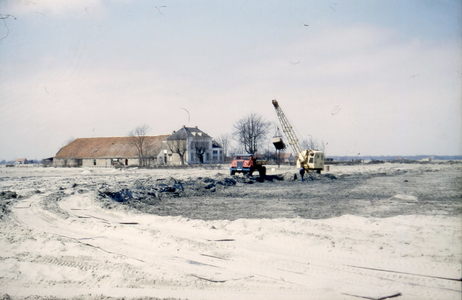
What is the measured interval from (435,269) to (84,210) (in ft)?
35.5

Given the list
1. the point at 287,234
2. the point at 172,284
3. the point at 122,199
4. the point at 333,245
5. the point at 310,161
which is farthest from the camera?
the point at 310,161

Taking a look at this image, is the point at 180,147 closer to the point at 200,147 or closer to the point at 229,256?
the point at 200,147

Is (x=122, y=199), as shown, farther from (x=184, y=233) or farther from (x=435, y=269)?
(x=435, y=269)

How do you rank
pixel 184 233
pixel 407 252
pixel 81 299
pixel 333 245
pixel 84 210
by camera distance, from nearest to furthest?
1. pixel 81 299
2. pixel 407 252
3. pixel 333 245
4. pixel 184 233
5. pixel 84 210

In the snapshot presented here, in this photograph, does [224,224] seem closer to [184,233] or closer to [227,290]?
[184,233]

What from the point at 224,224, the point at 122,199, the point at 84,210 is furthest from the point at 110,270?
the point at 122,199

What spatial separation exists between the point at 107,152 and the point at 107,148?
123 cm

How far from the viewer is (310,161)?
34188 mm

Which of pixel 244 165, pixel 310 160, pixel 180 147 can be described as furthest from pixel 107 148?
pixel 310 160

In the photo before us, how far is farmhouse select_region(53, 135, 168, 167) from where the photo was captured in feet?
216

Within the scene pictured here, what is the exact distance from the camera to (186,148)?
2564 inches

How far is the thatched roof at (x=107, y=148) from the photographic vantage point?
66.8m

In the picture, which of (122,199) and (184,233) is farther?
(122,199)

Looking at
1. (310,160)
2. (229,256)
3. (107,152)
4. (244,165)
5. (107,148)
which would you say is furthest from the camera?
(107,148)
